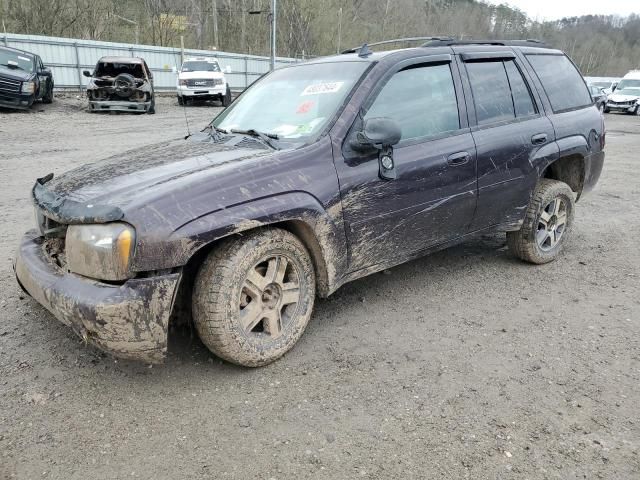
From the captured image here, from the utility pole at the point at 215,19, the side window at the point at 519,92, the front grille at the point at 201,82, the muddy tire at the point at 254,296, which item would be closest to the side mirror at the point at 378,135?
the muddy tire at the point at 254,296

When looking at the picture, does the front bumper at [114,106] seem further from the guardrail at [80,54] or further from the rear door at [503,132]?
the rear door at [503,132]

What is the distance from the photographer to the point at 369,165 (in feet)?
10.5

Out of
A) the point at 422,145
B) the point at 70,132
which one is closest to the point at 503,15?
the point at 70,132

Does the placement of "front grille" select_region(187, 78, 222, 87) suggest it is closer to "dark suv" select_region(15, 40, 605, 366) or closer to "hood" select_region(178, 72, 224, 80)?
"hood" select_region(178, 72, 224, 80)

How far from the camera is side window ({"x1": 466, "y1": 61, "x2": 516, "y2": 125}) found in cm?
385

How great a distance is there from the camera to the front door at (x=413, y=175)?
10.4 ft

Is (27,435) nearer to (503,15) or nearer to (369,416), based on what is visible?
(369,416)

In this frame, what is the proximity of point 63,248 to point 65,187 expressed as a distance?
341mm

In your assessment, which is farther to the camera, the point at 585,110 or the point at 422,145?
the point at 585,110

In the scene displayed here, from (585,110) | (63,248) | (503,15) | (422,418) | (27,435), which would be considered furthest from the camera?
(503,15)

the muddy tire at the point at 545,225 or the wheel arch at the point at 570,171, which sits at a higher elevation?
the wheel arch at the point at 570,171

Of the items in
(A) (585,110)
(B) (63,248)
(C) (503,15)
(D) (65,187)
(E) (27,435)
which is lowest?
(E) (27,435)

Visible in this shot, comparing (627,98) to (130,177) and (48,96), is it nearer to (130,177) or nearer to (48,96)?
(48,96)

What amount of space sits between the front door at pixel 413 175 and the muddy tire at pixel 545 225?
85 centimetres
